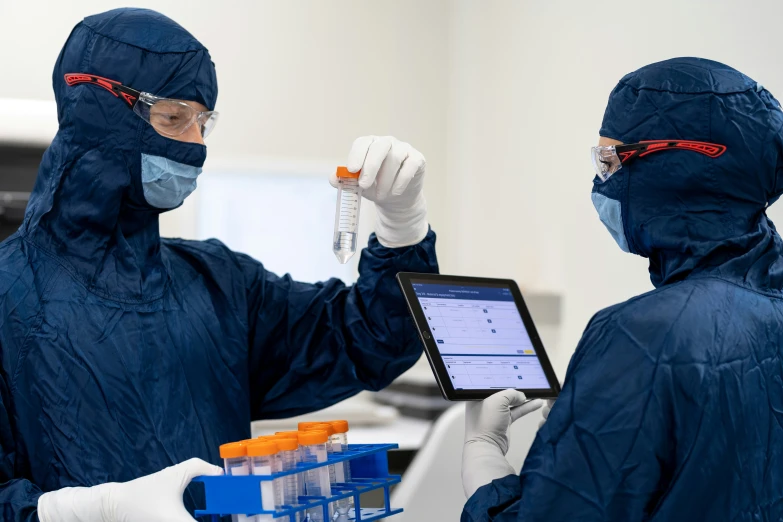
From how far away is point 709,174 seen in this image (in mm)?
1118

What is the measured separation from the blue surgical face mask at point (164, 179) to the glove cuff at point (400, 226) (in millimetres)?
356

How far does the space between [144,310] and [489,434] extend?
24.6 inches

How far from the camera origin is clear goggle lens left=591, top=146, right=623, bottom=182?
121 cm

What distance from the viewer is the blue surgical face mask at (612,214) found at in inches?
48.6

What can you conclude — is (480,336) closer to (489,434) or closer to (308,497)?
(489,434)

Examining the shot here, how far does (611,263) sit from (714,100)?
123 centimetres

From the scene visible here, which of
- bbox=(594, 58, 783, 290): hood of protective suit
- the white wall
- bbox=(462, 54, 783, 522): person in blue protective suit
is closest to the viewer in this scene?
bbox=(462, 54, 783, 522): person in blue protective suit

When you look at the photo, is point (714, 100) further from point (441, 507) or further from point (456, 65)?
point (456, 65)

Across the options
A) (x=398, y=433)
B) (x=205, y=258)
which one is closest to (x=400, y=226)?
(x=205, y=258)

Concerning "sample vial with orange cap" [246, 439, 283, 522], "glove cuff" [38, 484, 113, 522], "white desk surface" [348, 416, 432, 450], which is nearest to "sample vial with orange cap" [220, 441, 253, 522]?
"sample vial with orange cap" [246, 439, 283, 522]

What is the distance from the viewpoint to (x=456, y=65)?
3.08 metres

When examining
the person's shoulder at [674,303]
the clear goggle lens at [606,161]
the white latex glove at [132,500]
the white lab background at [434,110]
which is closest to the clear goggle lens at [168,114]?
the white latex glove at [132,500]

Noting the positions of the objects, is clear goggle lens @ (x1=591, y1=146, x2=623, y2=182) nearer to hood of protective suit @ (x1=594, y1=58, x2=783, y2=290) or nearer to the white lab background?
hood of protective suit @ (x1=594, y1=58, x2=783, y2=290)

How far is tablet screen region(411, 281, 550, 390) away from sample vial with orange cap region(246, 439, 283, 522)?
1.28 feet
